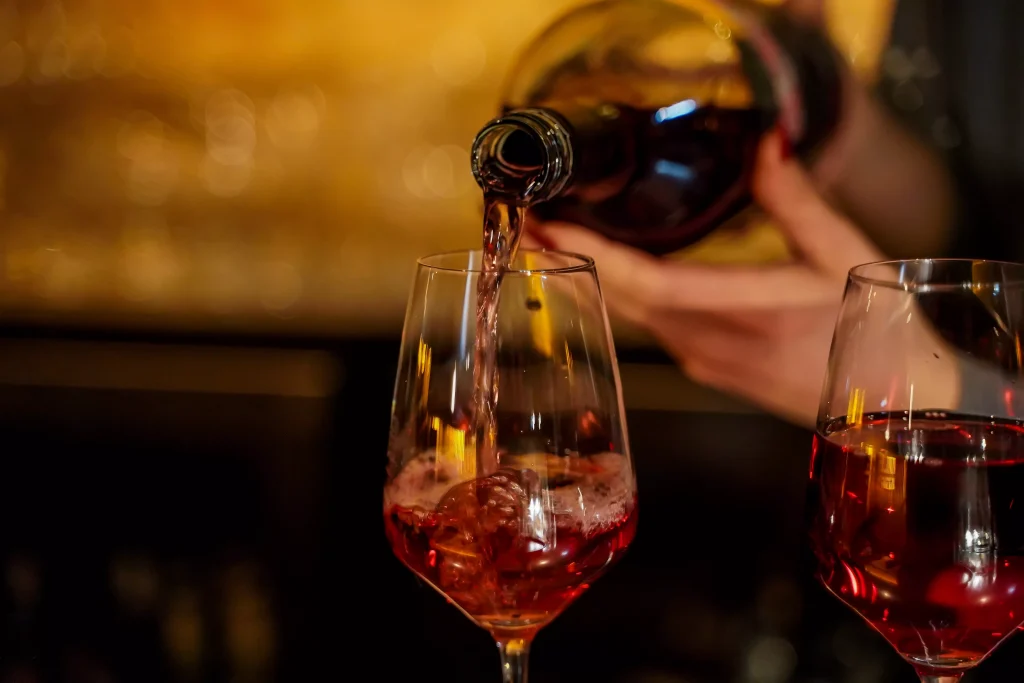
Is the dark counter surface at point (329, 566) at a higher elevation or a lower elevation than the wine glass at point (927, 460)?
lower

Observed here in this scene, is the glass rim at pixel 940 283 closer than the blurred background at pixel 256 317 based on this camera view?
Yes

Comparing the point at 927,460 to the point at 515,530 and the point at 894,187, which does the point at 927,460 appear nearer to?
the point at 515,530

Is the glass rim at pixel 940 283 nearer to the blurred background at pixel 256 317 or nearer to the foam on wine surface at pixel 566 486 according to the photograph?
the foam on wine surface at pixel 566 486

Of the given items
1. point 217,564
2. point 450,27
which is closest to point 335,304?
point 450,27

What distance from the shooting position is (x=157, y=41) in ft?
5.05

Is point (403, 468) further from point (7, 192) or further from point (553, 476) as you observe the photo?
point (7, 192)

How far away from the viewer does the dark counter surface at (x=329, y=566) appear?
0.72 m

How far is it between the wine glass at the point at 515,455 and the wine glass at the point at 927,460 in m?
0.12

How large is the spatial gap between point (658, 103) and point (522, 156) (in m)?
0.26

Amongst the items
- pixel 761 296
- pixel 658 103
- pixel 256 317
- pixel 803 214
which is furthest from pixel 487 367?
pixel 256 317

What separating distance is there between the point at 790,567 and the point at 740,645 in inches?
6.1

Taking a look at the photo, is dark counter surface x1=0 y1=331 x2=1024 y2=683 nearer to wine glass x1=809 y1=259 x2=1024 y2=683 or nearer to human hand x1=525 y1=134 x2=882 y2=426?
human hand x1=525 y1=134 x2=882 y2=426

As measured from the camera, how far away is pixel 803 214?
96 cm

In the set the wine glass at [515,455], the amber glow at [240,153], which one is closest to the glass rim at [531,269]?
the wine glass at [515,455]
